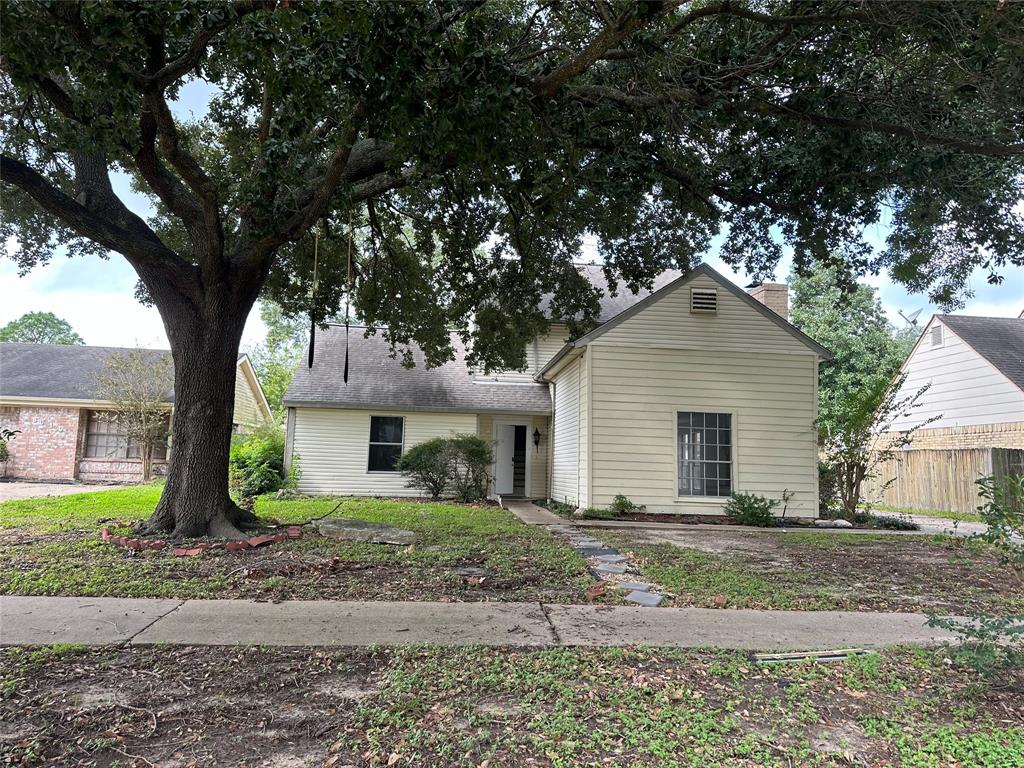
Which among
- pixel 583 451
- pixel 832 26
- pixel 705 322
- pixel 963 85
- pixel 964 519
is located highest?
pixel 832 26

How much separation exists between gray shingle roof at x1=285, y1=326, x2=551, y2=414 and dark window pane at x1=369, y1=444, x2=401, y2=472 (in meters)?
1.13

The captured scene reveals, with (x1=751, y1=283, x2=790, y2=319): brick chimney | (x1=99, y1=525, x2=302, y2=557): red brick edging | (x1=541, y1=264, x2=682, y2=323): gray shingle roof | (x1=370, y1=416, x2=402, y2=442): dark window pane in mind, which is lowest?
(x1=99, y1=525, x2=302, y2=557): red brick edging

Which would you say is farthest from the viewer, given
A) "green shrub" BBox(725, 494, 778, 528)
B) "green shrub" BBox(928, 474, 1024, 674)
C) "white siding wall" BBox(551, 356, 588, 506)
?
"white siding wall" BBox(551, 356, 588, 506)

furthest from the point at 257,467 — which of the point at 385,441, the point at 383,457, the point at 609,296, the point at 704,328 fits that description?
the point at 704,328

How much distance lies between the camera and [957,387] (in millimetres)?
17797

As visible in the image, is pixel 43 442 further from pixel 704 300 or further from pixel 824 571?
pixel 824 571

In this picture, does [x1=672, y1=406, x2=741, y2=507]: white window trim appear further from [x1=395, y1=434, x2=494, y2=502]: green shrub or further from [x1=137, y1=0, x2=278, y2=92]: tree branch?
[x1=137, y1=0, x2=278, y2=92]: tree branch

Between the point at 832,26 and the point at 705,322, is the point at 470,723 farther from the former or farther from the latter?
the point at 705,322

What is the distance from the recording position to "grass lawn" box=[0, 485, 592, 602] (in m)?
5.25

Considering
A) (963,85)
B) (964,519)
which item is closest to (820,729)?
(963,85)

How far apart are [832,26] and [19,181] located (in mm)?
8507

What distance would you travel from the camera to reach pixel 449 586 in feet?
18.3

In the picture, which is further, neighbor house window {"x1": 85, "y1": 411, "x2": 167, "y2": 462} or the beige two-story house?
neighbor house window {"x1": 85, "y1": 411, "x2": 167, "y2": 462}

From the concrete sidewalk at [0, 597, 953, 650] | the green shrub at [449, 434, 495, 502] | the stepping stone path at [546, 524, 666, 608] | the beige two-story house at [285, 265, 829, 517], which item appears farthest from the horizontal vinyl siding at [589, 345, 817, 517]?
the concrete sidewalk at [0, 597, 953, 650]
